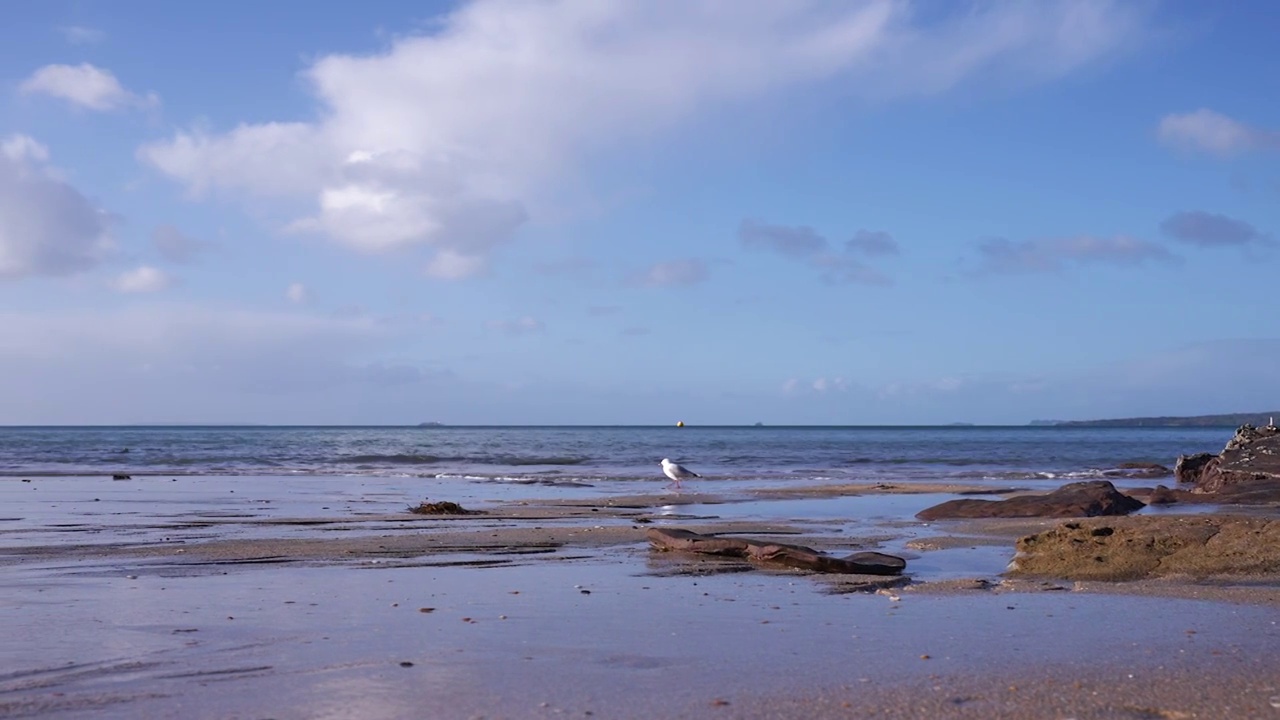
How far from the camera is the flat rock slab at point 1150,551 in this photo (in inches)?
302

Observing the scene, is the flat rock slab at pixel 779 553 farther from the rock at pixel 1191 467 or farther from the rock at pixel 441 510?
the rock at pixel 1191 467

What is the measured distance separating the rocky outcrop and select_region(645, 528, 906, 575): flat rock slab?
12178 millimetres

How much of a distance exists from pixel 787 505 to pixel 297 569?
1025 cm

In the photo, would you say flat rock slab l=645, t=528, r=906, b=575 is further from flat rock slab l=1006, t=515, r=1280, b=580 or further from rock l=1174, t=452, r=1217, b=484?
rock l=1174, t=452, r=1217, b=484

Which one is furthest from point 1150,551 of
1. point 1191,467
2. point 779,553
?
point 1191,467

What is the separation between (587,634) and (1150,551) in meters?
4.52

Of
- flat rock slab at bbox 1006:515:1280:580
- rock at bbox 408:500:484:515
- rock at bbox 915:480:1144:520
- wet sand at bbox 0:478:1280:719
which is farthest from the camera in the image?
rock at bbox 408:500:484:515

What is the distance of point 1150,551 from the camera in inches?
315

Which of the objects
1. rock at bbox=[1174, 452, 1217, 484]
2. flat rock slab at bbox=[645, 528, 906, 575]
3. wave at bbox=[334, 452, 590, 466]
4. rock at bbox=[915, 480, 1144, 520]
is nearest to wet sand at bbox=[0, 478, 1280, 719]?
flat rock slab at bbox=[645, 528, 906, 575]

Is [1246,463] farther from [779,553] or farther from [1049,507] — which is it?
[779,553]

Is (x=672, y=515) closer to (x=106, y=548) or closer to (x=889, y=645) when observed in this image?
(x=106, y=548)

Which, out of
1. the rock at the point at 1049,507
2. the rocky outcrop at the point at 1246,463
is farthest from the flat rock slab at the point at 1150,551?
the rocky outcrop at the point at 1246,463

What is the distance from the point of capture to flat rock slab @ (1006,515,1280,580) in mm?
7680

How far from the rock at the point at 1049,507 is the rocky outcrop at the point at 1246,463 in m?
4.76
